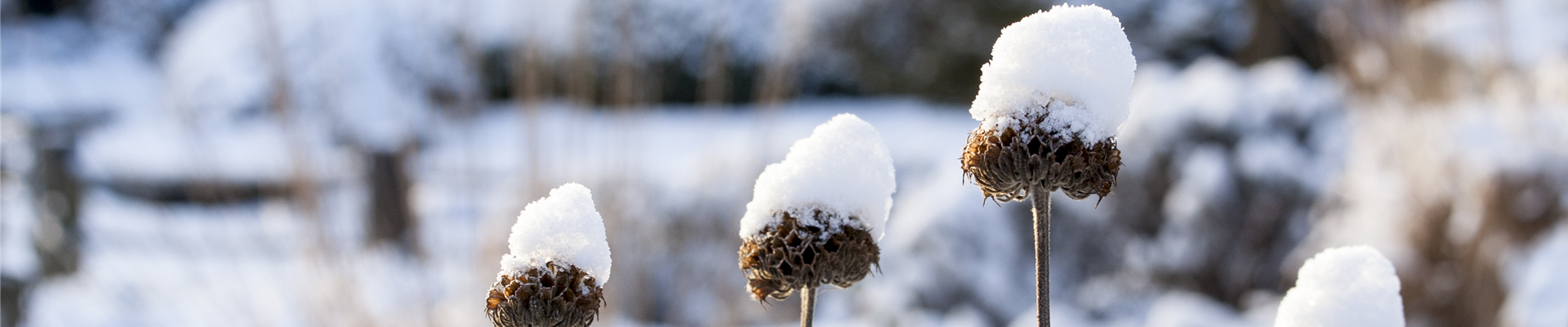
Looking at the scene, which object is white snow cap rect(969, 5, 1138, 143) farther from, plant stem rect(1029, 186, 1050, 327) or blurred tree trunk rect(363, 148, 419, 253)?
blurred tree trunk rect(363, 148, 419, 253)

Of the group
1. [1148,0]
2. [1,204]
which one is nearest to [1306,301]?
[1,204]

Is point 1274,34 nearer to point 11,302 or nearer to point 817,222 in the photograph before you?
point 11,302

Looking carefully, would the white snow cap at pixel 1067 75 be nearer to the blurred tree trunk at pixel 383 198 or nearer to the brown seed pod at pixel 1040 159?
the brown seed pod at pixel 1040 159

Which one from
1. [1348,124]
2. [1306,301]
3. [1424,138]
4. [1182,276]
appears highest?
[1348,124]

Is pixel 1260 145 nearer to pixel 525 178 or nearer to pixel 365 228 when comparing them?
pixel 525 178

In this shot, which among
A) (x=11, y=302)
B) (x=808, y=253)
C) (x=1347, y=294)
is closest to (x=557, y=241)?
(x=808, y=253)

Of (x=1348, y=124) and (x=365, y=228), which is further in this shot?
(x=365, y=228)

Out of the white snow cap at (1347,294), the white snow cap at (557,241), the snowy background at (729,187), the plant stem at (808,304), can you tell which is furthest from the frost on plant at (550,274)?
the snowy background at (729,187)
